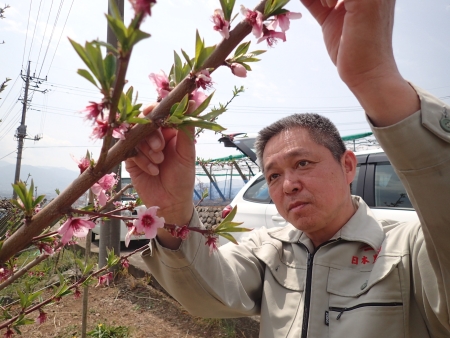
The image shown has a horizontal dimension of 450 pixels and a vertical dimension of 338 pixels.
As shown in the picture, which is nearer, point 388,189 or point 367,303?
point 367,303

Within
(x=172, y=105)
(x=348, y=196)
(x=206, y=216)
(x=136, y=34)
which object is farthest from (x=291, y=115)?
(x=206, y=216)

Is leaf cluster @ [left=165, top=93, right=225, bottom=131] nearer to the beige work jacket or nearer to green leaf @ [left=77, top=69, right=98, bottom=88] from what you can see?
green leaf @ [left=77, top=69, right=98, bottom=88]

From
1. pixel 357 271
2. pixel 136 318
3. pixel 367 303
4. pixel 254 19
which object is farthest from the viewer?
pixel 136 318

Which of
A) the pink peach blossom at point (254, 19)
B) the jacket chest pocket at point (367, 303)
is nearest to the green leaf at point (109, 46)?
the pink peach blossom at point (254, 19)

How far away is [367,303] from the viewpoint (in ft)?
4.29

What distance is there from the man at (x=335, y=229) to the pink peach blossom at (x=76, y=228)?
0.67ft

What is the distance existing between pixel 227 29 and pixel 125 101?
289 mm

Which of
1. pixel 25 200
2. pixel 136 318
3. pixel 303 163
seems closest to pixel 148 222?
pixel 25 200

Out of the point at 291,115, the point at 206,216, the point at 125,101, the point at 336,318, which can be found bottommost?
the point at 206,216

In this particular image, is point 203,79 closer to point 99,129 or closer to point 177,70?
point 177,70

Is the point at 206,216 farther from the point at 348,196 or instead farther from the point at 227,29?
the point at 227,29

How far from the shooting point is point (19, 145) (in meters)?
18.5

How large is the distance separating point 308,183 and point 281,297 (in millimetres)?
559

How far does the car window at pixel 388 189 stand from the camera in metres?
3.33
